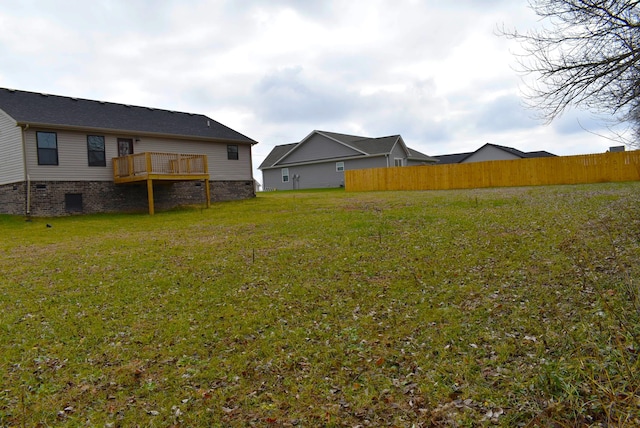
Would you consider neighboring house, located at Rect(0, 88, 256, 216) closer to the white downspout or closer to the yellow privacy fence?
the white downspout

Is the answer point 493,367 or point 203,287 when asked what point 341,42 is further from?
point 493,367

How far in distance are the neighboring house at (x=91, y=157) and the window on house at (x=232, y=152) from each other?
128 centimetres

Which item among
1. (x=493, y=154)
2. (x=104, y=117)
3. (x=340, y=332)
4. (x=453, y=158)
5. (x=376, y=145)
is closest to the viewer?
(x=340, y=332)

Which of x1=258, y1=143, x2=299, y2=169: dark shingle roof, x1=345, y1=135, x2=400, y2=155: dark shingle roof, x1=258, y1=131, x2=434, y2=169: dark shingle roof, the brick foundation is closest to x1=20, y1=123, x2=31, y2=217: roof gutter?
the brick foundation

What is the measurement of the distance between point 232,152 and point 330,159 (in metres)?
12.7

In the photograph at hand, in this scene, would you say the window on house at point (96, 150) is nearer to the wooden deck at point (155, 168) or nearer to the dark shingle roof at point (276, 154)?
the wooden deck at point (155, 168)

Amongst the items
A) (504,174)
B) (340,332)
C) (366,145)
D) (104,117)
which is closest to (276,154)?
(366,145)

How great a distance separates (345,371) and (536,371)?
1772mm

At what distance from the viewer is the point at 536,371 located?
385 centimetres

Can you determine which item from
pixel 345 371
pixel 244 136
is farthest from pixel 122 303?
pixel 244 136

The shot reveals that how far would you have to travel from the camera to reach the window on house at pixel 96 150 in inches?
777

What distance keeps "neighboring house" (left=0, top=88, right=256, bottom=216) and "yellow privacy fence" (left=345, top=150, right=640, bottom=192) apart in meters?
12.7

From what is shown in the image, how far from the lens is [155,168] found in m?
19.5

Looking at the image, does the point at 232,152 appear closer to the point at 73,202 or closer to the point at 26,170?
the point at 73,202
